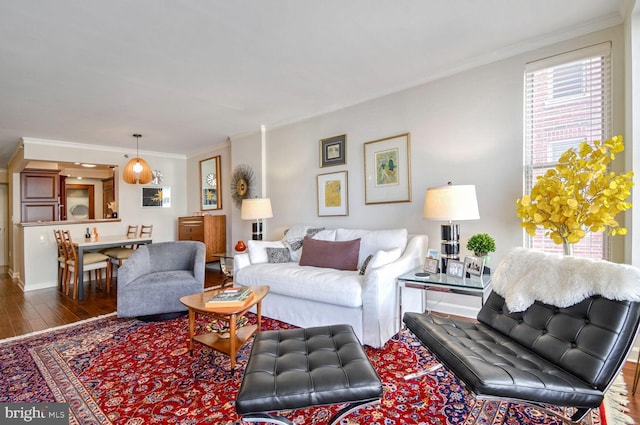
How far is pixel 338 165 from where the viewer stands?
13.0 ft


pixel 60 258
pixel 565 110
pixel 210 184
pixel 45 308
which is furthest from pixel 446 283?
pixel 60 258

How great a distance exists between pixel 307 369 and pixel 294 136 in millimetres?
3593

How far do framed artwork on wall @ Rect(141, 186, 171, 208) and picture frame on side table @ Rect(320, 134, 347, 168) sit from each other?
4.19 metres

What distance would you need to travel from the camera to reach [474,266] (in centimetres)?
235

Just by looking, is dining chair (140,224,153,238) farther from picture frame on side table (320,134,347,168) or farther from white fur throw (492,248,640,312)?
white fur throw (492,248,640,312)

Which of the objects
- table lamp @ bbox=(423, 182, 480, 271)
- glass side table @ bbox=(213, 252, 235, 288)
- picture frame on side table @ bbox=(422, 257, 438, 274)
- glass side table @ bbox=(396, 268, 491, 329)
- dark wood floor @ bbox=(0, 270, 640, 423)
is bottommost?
dark wood floor @ bbox=(0, 270, 640, 423)

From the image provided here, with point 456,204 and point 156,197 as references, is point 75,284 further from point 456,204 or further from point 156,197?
point 456,204

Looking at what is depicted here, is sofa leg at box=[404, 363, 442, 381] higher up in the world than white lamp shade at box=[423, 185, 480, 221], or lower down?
lower down

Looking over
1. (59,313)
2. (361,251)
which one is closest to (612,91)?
(361,251)

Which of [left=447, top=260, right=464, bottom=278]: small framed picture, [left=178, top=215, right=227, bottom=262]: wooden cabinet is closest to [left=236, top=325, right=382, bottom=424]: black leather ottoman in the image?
[left=447, top=260, right=464, bottom=278]: small framed picture

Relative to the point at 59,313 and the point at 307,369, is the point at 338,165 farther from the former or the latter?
the point at 59,313

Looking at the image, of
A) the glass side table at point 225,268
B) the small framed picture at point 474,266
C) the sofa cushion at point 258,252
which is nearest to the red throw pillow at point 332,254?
the sofa cushion at point 258,252

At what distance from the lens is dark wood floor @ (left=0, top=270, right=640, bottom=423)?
307 centimetres

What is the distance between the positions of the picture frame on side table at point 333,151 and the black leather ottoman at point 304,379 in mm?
2711
